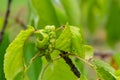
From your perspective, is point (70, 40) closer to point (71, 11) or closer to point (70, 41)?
point (70, 41)

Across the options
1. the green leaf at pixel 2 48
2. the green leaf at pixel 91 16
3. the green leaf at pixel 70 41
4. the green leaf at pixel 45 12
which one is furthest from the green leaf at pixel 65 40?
the green leaf at pixel 91 16

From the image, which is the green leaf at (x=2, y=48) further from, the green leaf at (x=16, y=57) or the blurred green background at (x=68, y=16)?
the green leaf at (x=16, y=57)

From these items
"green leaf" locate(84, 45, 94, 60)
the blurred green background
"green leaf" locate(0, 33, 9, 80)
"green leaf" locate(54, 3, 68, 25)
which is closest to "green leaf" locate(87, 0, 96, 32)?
the blurred green background

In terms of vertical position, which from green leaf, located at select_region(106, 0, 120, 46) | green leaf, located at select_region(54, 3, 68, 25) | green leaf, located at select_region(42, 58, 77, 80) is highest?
green leaf, located at select_region(106, 0, 120, 46)

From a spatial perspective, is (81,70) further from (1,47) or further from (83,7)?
(83,7)

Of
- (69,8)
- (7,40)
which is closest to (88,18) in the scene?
(69,8)

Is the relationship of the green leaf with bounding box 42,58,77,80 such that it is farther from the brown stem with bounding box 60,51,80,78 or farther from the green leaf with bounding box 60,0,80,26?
the green leaf with bounding box 60,0,80,26

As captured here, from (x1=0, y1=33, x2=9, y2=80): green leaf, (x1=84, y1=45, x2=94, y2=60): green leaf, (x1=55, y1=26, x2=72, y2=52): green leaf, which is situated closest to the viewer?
(x1=55, y1=26, x2=72, y2=52): green leaf
